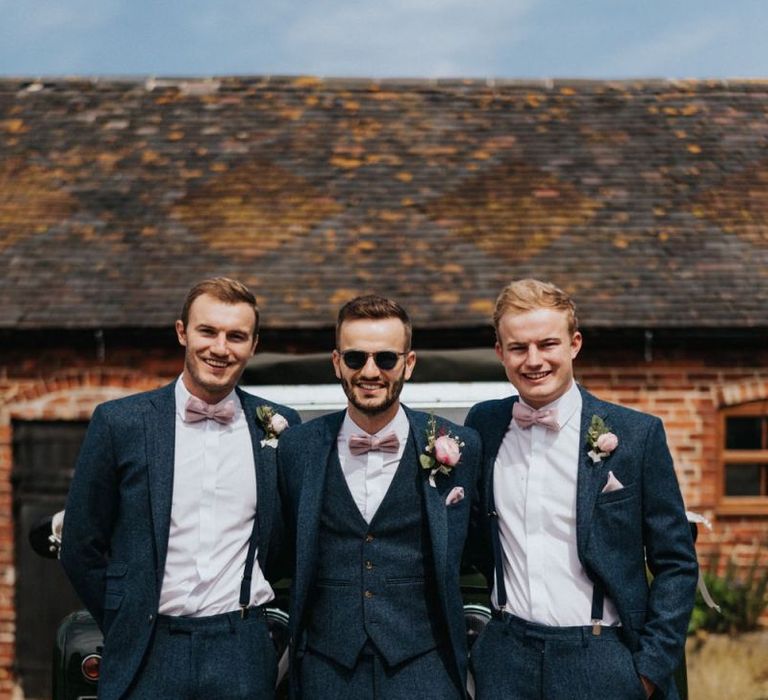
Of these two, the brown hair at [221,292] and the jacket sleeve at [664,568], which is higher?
the brown hair at [221,292]

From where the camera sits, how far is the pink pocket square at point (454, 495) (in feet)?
10.5

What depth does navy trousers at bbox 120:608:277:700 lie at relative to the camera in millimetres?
3084

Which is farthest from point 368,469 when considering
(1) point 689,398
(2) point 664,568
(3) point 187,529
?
(1) point 689,398

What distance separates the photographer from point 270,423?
3.40 m

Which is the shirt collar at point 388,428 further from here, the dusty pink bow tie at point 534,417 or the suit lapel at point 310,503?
the dusty pink bow tie at point 534,417

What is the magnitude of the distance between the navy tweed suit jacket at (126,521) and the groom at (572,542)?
0.83m

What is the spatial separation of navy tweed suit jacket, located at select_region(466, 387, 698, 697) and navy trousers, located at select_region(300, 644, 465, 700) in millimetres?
578

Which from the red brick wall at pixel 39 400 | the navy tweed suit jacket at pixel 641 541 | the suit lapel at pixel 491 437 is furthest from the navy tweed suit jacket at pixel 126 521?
the red brick wall at pixel 39 400

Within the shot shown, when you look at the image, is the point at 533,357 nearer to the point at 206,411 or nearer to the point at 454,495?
the point at 454,495

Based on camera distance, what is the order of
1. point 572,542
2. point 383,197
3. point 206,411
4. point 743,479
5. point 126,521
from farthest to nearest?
point 383,197 < point 743,479 < point 206,411 < point 126,521 < point 572,542

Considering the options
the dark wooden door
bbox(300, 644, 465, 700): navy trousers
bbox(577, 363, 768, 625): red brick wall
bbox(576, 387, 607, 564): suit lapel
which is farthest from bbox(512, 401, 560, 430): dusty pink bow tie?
the dark wooden door

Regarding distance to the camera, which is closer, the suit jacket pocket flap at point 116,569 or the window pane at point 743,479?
the suit jacket pocket flap at point 116,569

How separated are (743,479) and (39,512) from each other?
675cm

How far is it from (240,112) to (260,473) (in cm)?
935
